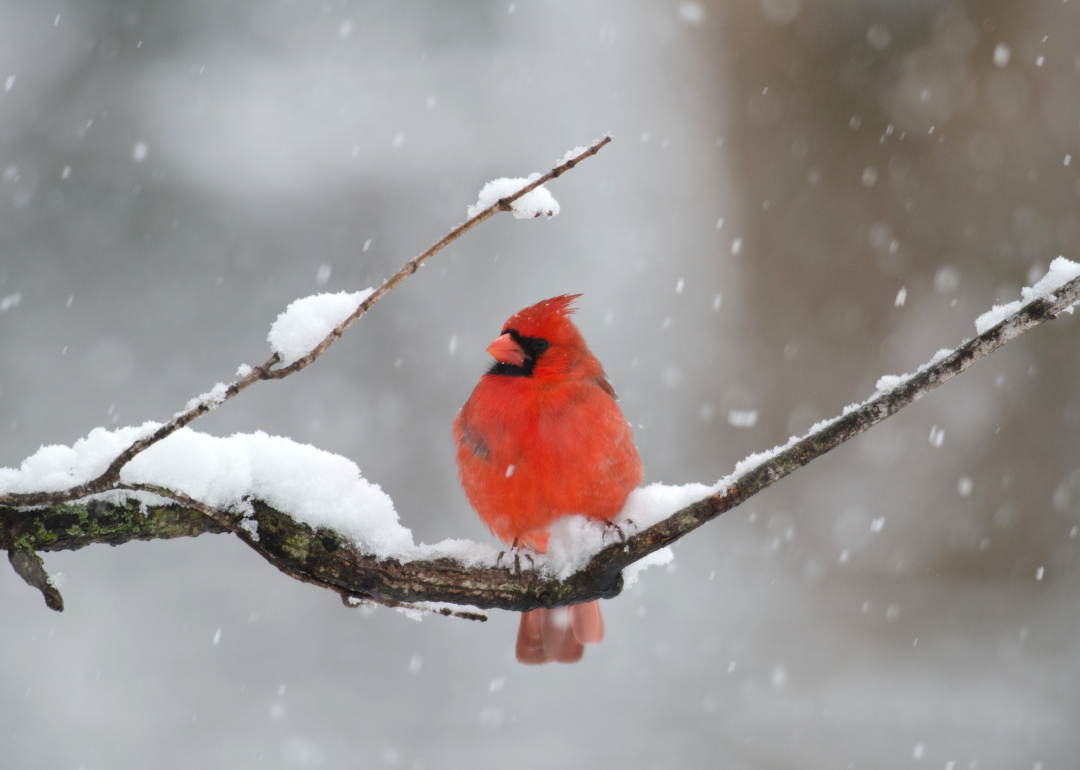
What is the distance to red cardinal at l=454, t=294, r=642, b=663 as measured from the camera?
1.92m

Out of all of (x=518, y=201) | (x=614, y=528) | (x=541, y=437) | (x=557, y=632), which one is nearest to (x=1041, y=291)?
(x=518, y=201)

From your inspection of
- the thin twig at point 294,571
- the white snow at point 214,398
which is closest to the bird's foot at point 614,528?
the thin twig at point 294,571

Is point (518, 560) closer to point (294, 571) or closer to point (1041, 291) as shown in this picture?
point (294, 571)

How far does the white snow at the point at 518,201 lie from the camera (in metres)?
1.08

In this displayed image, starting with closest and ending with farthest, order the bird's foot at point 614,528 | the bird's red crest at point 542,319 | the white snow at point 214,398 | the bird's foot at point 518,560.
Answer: the white snow at point 214,398
the bird's foot at point 518,560
the bird's foot at point 614,528
the bird's red crest at point 542,319

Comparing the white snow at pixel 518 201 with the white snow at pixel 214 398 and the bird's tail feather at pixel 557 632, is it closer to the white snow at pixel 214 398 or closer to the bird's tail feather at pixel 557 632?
the white snow at pixel 214 398

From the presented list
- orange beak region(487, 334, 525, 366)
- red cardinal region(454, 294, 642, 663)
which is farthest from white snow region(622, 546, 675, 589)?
orange beak region(487, 334, 525, 366)

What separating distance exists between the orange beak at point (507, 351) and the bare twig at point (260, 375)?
37.1 inches

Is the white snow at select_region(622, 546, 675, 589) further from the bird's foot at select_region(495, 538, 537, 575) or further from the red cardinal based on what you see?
the red cardinal

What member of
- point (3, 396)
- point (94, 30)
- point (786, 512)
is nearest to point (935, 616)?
point (786, 512)

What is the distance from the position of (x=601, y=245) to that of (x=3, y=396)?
13.9 ft

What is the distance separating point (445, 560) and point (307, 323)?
59 centimetres

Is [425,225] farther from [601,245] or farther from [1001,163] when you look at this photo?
[1001,163]

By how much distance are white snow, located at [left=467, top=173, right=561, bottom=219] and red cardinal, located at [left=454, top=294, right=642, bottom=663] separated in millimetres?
903
